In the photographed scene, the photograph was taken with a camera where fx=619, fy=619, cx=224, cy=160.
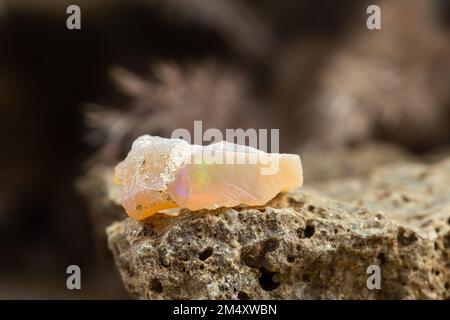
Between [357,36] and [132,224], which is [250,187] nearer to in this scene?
[132,224]

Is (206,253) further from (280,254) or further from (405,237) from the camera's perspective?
(405,237)

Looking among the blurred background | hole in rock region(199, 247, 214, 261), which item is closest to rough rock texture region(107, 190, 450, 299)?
hole in rock region(199, 247, 214, 261)

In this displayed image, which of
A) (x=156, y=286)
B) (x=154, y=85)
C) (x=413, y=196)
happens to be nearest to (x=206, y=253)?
(x=156, y=286)

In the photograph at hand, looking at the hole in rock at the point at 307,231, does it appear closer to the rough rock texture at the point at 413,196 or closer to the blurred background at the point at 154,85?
the rough rock texture at the point at 413,196

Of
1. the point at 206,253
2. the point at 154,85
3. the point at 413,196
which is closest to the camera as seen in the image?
the point at 206,253

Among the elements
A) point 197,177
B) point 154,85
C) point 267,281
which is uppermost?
point 154,85

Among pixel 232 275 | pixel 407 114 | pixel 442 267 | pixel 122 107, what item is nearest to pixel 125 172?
pixel 232 275

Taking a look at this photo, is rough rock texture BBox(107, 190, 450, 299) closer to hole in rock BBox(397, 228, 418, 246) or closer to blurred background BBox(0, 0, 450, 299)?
hole in rock BBox(397, 228, 418, 246)
